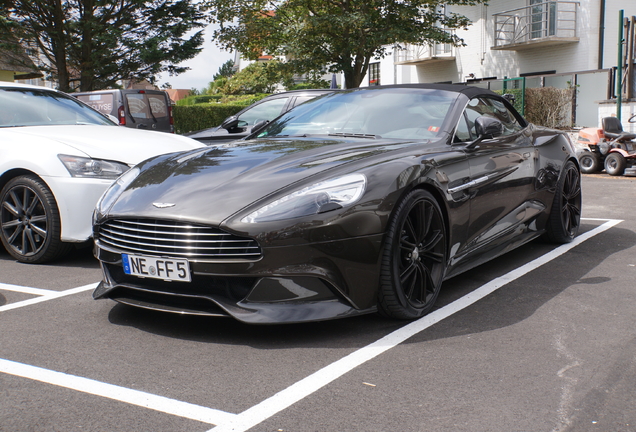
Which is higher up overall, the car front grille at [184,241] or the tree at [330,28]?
the tree at [330,28]

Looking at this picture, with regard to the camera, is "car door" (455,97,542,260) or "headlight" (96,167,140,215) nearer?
"headlight" (96,167,140,215)

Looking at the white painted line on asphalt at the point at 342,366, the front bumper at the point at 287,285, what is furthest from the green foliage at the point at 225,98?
the front bumper at the point at 287,285

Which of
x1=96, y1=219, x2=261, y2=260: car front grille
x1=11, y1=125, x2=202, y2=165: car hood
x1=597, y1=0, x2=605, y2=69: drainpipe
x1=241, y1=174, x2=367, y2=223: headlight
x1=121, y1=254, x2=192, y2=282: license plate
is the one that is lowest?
x1=121, y1=254, x2=192, y2=282: license plate

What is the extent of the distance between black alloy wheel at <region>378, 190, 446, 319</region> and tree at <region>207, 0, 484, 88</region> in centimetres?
2139

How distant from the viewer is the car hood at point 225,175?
137 inches

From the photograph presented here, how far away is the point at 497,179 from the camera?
476 centimetres

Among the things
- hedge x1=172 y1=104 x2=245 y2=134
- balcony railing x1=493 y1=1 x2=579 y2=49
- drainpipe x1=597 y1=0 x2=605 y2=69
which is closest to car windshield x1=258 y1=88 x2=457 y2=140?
hedge x1=172 y1=104 x2=245 y2=134

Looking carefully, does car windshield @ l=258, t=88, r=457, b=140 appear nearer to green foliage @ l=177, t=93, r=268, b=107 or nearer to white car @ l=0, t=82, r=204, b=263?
white car @ l=0, t=82, r=204, b=263

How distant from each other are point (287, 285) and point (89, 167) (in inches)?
101

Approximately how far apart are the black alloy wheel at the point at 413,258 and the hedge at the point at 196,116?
23.6m

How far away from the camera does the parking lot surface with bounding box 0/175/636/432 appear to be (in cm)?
262

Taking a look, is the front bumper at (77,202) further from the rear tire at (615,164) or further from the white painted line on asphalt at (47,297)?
the rear tire at (615,164)

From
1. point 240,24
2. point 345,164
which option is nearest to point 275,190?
point 345,164

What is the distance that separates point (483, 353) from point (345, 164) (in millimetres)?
1202
